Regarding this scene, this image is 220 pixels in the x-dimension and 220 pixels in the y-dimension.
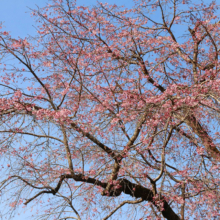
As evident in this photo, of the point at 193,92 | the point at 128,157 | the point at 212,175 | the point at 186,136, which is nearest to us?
the point at 128,157

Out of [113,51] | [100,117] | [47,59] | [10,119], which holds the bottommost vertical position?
[10,119]

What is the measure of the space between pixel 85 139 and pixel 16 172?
1471 mm

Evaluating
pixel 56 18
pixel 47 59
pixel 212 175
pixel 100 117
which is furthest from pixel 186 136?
pixel 56 18

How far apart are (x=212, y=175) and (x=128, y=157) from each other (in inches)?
93.2

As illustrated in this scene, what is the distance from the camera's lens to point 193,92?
540 centimetres

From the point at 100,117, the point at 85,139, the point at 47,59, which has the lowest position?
the point at 85,139

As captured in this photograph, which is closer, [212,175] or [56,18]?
[212,175]

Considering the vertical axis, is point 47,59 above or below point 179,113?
above

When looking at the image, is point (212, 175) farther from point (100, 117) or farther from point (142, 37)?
point (142, 37)

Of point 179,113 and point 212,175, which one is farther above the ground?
point 179,113

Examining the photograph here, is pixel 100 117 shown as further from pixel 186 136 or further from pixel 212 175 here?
pixel 212 175

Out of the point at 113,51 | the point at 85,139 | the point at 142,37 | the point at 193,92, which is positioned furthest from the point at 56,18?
the point at 193,92

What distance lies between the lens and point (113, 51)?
7375 mm

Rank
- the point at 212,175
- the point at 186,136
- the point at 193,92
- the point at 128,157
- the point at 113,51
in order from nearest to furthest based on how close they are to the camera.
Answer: the point at 128,157 → the point at 193,92 → the point at 212,175 → the point at 186,136 → the point at 113,51
